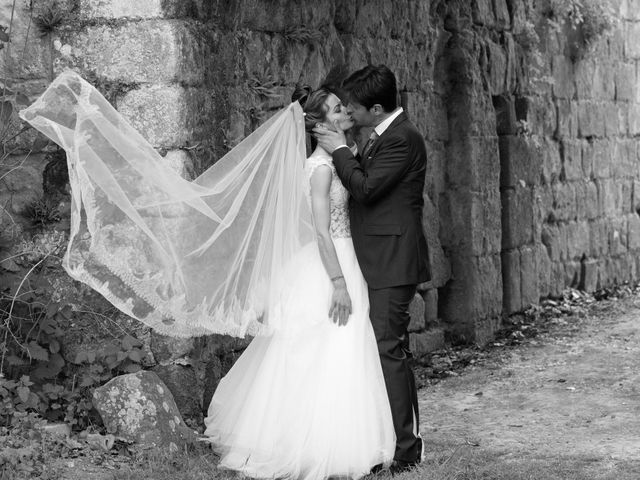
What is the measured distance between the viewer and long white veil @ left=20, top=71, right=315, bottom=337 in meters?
5.19

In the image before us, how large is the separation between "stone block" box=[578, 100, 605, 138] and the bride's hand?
22.7 feet

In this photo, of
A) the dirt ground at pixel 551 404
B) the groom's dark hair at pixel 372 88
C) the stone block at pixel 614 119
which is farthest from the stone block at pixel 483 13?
the groom's dark hair at pixel 372 88

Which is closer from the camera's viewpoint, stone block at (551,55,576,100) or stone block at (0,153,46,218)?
stone block at (0,153,46,218)

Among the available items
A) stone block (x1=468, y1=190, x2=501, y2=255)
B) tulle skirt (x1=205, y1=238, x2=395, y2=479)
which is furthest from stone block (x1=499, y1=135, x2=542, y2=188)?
tulle skirt (x1=205, y1=238, x2=395, y2=479)

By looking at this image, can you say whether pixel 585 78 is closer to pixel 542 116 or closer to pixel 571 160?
pixel 571 160

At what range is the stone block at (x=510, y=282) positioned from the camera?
32.4 ft

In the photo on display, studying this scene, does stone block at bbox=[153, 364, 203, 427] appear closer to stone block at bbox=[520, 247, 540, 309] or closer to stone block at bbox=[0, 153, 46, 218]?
stone block at bbox=[0, 153, 46, 218]

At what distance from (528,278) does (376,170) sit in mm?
5314

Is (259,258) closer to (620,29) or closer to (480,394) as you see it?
(480,394)

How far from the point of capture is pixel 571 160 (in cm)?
1143

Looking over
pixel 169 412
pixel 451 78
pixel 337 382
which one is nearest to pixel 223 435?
pixel 169 412

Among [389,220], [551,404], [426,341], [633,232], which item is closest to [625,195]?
[633,232]

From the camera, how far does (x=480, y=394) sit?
7.51 meters

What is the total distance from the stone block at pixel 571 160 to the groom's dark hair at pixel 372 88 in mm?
6148
